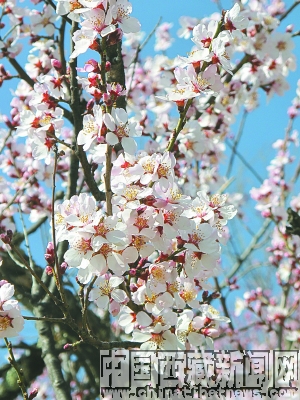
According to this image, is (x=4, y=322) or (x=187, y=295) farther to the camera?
(x=187, y=295)

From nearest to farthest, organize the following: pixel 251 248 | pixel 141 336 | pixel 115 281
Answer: pixel 115 281 → pixel 141 336 → pixel 251 248

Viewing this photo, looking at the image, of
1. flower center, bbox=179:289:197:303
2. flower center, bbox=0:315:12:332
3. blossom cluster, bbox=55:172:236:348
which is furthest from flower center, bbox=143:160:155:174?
flower center, bbox=0:315:12:332

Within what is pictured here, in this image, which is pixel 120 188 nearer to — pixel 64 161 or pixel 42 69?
pixel 42 69

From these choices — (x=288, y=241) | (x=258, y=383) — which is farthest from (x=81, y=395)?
(x=288, y=241)

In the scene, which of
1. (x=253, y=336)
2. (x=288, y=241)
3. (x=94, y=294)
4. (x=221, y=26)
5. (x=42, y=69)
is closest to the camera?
(x=94, y=294)

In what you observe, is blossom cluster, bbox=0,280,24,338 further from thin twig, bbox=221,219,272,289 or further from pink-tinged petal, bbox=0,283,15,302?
thin twig, bbox=221,219,272,289

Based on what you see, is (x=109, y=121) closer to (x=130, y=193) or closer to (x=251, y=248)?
(x=130, y=193)

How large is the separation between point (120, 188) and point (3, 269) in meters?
1.84

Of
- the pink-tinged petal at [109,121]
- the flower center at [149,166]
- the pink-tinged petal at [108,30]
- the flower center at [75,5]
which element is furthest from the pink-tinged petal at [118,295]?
the flower center at [75,5]

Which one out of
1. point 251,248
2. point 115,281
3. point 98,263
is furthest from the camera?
point 251,248

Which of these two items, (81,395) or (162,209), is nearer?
(162,209)

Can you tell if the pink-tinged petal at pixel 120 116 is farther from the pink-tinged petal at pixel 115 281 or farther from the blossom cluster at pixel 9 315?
the blossom cluster at pixel 9 315

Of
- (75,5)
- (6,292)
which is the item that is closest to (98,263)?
(6,292)

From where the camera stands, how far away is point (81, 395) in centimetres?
352
